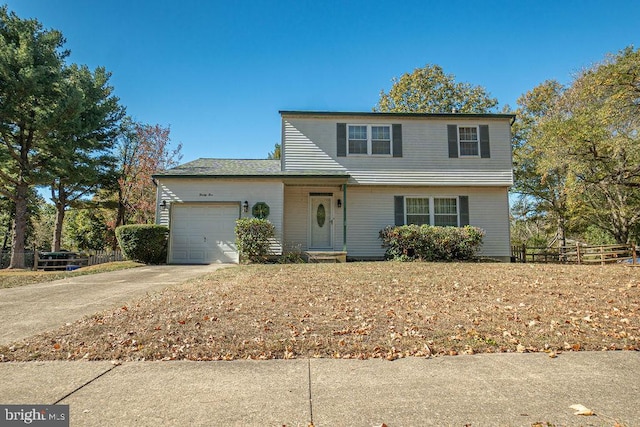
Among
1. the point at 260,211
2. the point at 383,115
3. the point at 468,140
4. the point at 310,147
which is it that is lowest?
the point at 260,211

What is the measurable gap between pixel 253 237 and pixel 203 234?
235 centimetres

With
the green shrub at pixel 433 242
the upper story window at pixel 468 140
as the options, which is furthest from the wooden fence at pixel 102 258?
the upper story window at pixel 468 140

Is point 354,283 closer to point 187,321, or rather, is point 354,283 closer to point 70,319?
point 187,321

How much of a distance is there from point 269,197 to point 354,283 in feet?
22.6

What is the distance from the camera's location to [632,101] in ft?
43.0

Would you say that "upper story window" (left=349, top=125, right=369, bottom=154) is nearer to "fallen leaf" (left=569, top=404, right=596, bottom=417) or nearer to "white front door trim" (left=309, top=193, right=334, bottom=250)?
"white front door trim" (left=309, top=193, right=334, bottom=250)

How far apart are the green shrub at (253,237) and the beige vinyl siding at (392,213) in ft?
11.5

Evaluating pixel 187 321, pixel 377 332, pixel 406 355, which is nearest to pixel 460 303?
pixel 377 332

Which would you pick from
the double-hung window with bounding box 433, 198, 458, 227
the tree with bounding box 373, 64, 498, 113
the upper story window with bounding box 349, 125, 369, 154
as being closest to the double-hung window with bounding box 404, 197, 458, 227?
the double-hung window with bounding box 433, 198, 458, 227

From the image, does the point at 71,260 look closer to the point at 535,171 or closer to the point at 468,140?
the point at 468,140

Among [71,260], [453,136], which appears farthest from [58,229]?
[453,136]

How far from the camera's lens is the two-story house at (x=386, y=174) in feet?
47.2

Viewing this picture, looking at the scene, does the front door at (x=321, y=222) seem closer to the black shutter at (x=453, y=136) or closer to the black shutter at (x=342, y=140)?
the black shutter at (x=342, y=140)

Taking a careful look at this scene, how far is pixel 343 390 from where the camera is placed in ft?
9.68
